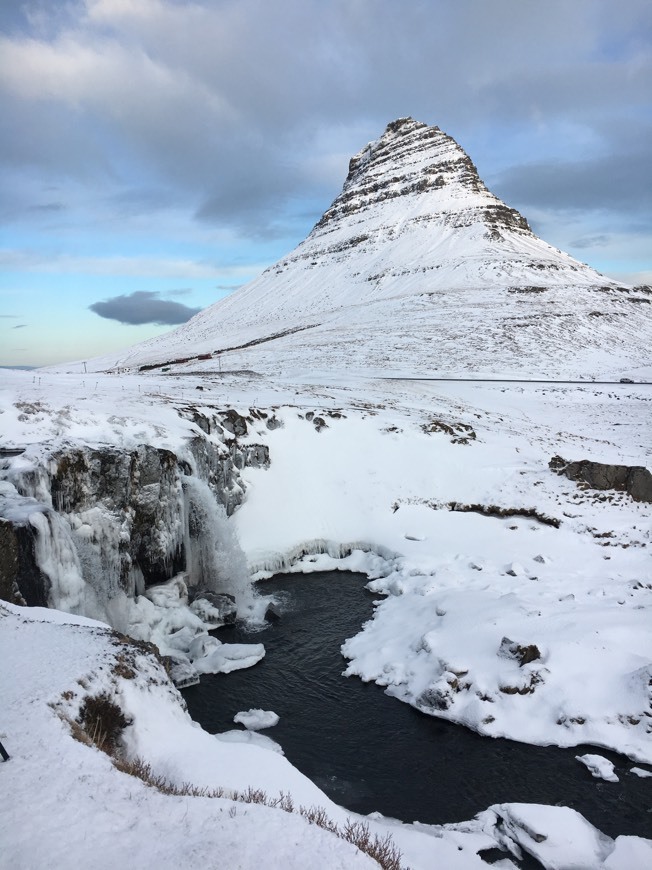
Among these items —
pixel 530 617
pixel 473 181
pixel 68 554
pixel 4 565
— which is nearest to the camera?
pixel 4 565

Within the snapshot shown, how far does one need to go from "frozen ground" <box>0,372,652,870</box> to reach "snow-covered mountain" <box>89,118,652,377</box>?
1027 inches

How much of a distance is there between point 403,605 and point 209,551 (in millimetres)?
6948

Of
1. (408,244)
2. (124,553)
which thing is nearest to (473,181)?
(408,244)

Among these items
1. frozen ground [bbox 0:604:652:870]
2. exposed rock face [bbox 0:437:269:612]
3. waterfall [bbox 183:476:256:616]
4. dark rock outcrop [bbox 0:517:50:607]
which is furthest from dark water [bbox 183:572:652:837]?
dark rock outcrop [bbox 0:517:50:607]

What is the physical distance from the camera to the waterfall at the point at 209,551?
1942cm

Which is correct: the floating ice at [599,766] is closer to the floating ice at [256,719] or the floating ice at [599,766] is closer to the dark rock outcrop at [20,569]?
the floating ice at [256,719]

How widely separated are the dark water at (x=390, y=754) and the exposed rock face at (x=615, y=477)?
15.4 metres

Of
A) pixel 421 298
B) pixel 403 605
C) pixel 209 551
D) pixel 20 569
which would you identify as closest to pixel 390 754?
pixel 403 605

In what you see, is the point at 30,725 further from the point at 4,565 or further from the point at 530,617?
the point at 530,617

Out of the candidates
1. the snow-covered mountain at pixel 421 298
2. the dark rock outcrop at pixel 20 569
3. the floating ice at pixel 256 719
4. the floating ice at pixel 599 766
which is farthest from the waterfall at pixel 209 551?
the snow-covered mountain at pixel 421 298

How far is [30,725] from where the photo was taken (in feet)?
22.8

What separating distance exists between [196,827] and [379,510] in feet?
64.1

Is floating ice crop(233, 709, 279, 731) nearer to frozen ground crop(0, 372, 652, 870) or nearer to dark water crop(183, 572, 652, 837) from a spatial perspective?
dark water crop(183, 572, 652, 837)

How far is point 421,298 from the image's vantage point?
94.4 metres
